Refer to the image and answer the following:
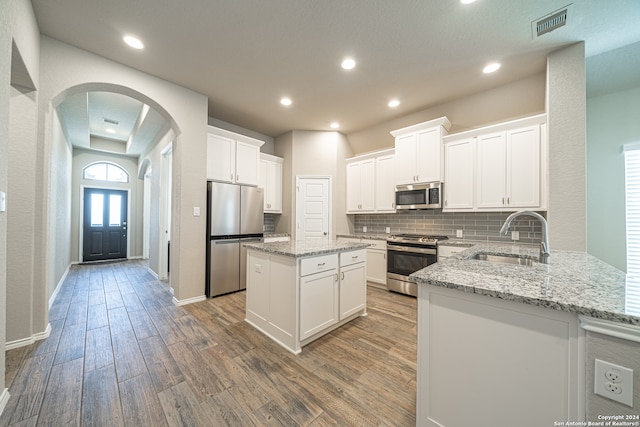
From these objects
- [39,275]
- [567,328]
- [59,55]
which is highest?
[59,55]

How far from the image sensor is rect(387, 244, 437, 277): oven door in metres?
3.50

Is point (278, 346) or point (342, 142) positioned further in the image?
point (342, 142)

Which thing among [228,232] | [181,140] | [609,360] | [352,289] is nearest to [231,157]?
[181,140]

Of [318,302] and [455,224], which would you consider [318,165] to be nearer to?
[455,224]

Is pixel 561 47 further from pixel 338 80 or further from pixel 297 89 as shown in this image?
pixel 297 89

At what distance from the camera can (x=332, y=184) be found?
16.1ft

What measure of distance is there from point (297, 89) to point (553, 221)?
360cm

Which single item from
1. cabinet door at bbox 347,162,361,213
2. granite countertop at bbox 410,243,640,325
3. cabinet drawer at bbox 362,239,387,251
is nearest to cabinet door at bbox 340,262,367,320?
granite countertop at bbox 410,243,640,325

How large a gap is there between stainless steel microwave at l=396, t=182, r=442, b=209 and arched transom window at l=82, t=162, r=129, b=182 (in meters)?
7.66

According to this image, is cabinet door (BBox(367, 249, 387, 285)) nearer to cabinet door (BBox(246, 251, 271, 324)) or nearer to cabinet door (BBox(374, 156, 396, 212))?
cabinet door (BBox(374, 156, 396, 212))

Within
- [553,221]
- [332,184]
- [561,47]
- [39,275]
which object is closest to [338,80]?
[332,184]

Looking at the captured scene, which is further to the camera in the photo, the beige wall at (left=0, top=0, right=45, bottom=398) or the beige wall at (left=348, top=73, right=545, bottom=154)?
the beige wall at (left=348, top=73, right=545, bottom=154)

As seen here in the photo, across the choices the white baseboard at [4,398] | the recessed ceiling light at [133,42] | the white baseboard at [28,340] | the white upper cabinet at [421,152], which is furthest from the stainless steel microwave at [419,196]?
the white baseboard at [28,340]

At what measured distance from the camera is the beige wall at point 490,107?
3.09 metres
